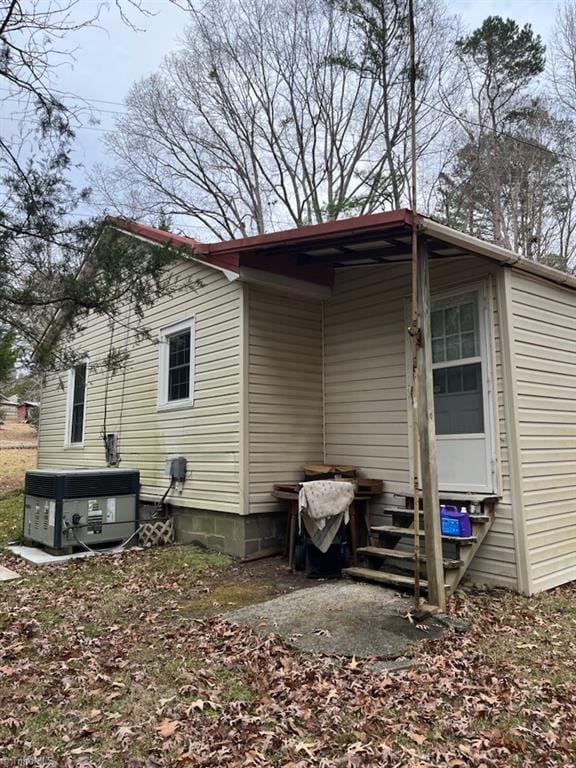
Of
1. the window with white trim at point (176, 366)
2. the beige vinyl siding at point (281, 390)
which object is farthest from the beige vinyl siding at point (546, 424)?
the window with white trim at point (176, 366)

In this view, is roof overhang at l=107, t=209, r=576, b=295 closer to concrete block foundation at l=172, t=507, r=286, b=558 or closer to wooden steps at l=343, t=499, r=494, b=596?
wooden steps at l=343, t=499, r=494, b=596

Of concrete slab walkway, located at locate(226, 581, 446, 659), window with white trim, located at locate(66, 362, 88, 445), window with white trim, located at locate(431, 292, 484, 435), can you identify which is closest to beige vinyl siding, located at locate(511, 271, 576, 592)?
window with white trim, located at locate(431, 292, 484, 435)

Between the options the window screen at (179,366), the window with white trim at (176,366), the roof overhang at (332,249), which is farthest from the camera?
the window screen at (179,366)

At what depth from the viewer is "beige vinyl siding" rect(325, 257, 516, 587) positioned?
611cm

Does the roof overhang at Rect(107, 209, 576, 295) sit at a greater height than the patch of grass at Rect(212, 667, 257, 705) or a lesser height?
greater

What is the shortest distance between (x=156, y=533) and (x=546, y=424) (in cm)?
518

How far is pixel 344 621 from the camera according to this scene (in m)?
4.32

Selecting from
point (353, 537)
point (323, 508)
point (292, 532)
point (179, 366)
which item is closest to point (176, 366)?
point (179, 366)

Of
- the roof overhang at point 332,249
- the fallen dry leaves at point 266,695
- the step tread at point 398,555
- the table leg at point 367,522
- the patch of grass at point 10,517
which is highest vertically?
the roof overhang at point 332,249

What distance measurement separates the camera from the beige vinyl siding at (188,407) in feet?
22.9

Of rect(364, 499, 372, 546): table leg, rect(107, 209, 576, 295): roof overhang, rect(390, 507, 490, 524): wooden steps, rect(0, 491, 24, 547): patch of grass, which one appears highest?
rect(107, 209, 576, 295): roof overhang

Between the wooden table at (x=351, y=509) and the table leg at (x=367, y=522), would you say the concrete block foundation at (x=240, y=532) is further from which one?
the table leg at (x=367, y=522)

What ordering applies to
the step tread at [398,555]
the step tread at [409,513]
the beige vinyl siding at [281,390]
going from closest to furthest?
the step tread at [398,555]
the step tread at [409,513]
the beige vinyl siding at [281,390]

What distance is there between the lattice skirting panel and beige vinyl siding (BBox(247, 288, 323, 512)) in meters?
1.78
